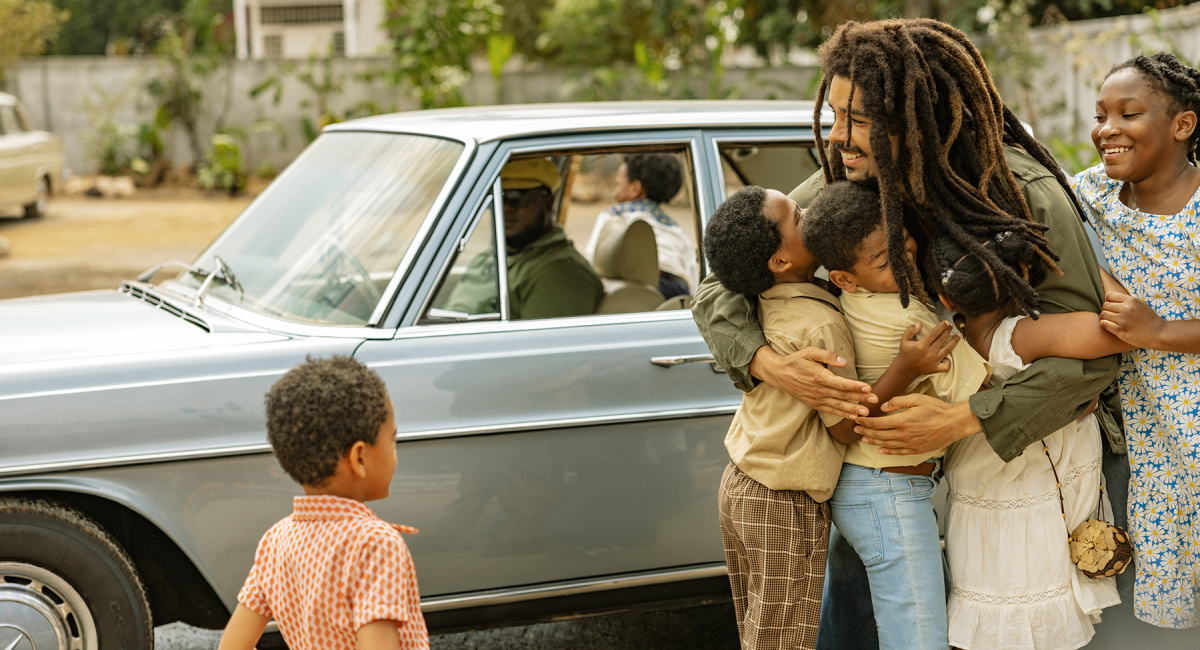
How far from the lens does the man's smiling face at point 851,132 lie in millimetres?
2150

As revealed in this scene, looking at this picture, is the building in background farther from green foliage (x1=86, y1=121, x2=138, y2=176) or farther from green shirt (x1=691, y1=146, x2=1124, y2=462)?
green shirt (x1=691, y1=146, x2=1124, y2=462)

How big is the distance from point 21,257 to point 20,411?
1072cm

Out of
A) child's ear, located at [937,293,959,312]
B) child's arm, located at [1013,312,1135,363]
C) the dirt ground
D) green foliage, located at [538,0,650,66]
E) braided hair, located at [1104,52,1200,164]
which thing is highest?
green foliage, located at [538,0,650,66]

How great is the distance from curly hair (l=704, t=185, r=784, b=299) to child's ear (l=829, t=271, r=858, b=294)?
131 millimetres

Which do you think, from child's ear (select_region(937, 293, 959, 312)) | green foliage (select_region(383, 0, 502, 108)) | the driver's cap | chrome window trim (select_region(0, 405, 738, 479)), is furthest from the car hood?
green foliage (select_region(383, 0, 502, 108))

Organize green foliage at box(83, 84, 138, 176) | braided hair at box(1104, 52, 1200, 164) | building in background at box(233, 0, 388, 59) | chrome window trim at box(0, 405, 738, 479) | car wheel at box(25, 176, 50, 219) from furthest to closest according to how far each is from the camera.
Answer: building in background at box(233, 0, 388, 59)
green foliage at box(83, 84, 138, 176)
car wheel at box(25, 176, 50, 219)
chrome window trim at box(0, 405, 738, 479)
braided hair at box(1104, 52, 1200, 164)

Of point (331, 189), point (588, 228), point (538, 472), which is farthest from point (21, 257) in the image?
point (538, 472)

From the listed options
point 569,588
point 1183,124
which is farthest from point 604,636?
point 1183,124

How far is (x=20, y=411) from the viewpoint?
8.89 feet

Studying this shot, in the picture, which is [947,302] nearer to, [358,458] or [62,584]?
[358,458]

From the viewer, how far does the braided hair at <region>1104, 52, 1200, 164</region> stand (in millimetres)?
2217

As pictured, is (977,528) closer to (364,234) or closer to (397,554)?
(397,554)

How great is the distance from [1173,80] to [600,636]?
2624 millimetres

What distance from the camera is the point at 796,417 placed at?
2.26 metres
